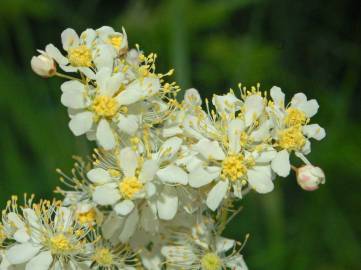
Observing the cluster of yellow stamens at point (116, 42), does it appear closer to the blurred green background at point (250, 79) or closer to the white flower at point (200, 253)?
the white flower at point (200, 253)

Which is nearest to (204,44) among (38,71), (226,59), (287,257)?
(226,59)

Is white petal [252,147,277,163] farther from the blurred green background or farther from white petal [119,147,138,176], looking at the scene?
the blurred green background

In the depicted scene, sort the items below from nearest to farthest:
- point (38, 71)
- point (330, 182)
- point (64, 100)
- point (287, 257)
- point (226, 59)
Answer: point (64, 100)
point (38, 71)
point (287, 257)
point (330, 182)
point (226, 59)

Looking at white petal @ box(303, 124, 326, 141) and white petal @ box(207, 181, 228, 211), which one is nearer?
white petal @ box(207, 181, 228, 211)

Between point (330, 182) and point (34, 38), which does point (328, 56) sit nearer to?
point (330, 182)

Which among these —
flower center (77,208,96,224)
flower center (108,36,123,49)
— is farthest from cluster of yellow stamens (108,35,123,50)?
→ flower center (77,208,96,224)

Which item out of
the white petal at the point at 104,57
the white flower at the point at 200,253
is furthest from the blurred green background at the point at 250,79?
the white petal at the point at 104,57
